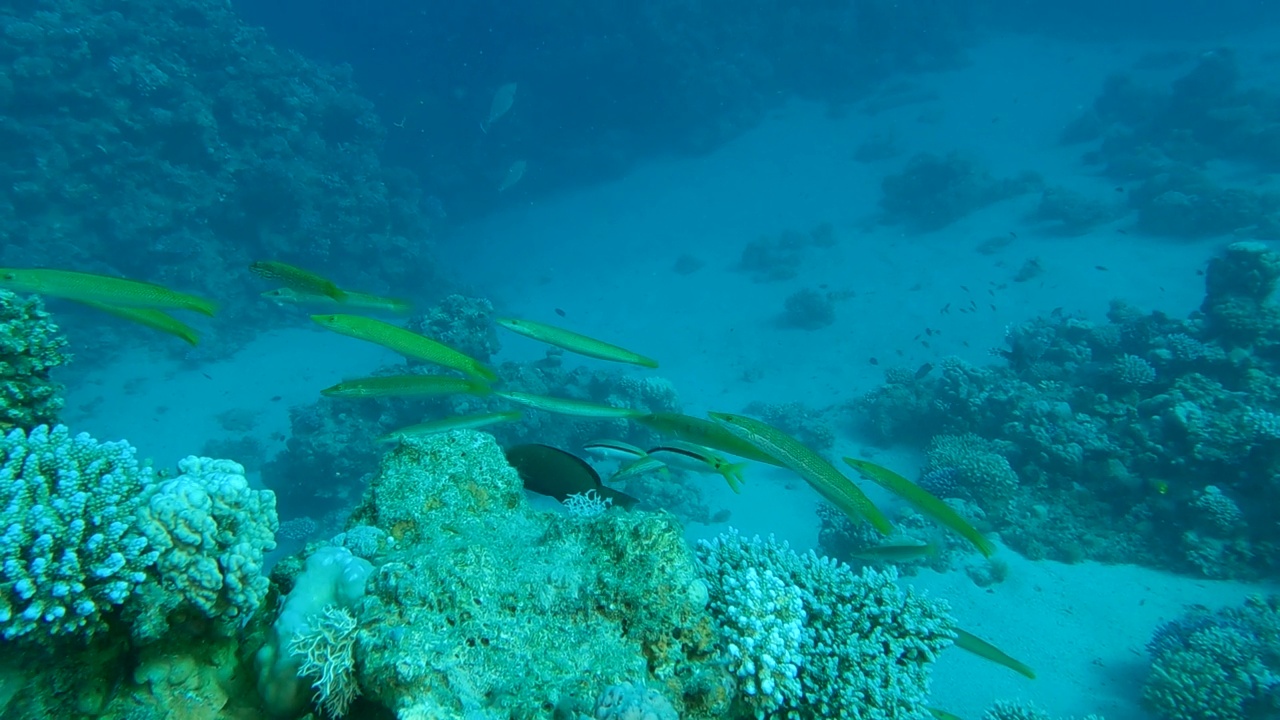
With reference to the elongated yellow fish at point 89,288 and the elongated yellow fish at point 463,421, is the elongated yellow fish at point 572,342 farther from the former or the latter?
the elongated yellow fish at point 89,288

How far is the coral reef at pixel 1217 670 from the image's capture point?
20.0 feet

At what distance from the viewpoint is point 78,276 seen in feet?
11.3

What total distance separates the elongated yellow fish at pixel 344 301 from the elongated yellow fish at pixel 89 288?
0.52 metres

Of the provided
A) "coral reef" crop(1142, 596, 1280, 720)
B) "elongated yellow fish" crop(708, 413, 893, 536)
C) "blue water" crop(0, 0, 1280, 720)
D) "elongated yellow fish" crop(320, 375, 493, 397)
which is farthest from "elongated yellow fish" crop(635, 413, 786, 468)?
"coral reef" crop(1142, 596, 1280, 720)

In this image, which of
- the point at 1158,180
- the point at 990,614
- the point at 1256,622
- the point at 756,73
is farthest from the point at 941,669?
the point at 756,73

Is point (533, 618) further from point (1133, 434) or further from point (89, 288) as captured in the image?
point (1133, 434)

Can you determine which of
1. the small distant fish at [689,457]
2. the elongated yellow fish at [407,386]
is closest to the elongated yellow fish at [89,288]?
the elongated yellow fish at [407,386]

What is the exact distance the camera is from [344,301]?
412cm

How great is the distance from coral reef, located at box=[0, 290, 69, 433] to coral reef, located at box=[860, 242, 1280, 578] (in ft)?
36.9

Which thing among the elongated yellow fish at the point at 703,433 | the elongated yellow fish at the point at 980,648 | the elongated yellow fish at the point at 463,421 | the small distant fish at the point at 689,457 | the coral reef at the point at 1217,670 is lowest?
the elongated yellow fish at the point at 463,421

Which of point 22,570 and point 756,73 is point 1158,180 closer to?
point 756,73

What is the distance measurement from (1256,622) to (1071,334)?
303 inches

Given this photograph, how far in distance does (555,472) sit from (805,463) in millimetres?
1677

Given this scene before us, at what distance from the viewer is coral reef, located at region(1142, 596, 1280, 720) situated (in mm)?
6090
